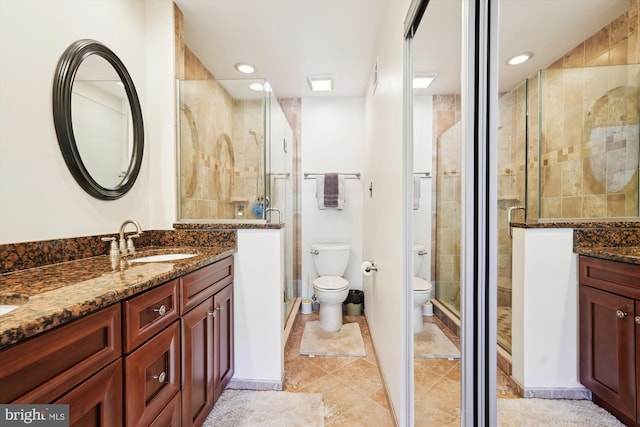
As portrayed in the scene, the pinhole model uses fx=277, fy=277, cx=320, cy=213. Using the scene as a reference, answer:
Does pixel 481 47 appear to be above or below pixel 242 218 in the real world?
above

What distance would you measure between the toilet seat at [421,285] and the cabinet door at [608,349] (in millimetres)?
740

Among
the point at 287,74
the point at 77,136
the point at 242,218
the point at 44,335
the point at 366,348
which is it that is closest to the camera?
the point at 44,335

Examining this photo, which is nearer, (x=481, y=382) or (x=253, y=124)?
(x=481, y=382)

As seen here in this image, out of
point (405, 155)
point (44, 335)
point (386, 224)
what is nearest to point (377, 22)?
point (405, 155)

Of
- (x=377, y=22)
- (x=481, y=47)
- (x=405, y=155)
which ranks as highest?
(x=377, y=22)

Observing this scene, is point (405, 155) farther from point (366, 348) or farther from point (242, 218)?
point (366, 348)

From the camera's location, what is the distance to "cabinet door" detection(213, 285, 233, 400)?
154cm

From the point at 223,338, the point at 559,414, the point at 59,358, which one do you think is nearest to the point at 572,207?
the point at 559,414

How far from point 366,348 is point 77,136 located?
7.76 feet

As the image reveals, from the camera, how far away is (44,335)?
2.06 ft

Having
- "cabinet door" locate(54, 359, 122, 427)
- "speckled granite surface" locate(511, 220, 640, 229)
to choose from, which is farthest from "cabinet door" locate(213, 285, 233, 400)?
"speckled granite surface" locate(511, 220, 640, 229)

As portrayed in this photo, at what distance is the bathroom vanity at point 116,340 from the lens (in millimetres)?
614

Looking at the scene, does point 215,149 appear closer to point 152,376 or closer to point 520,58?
point 152,376

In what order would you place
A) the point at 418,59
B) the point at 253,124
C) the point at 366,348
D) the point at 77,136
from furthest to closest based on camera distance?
the point at 366,348
the point at 253,124
the point at 77,136
the point at 418,59
